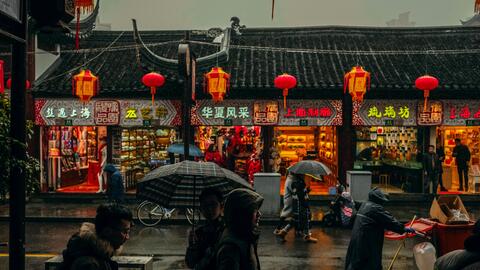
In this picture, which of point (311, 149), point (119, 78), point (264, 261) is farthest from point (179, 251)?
point (311, 149)

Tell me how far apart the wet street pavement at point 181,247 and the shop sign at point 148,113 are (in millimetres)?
4654

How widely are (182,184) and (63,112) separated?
12127 millimetres

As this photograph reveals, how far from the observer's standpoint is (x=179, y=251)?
1075 centimetres

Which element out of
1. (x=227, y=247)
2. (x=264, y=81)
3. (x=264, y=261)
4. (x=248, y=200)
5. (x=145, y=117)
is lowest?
(x=264, y=261)

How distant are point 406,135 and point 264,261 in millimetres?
10171

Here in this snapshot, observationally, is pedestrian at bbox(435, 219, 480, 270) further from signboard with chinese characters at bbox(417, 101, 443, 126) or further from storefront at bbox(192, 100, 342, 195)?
signboard with chinese characters at bbox(417, 101, 443, 126)

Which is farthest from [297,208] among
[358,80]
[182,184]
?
[182,184]

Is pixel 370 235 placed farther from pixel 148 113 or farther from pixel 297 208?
pixel 148 113

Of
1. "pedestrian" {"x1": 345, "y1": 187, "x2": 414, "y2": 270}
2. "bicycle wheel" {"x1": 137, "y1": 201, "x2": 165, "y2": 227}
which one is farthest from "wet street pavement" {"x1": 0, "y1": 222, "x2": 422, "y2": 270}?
"pedestrian" {"x1": 345, "y1": 187, "x2": 414, "y2": 270}

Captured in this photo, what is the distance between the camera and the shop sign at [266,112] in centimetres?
1717

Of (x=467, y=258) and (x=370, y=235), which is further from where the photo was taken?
(x=370, y=235)

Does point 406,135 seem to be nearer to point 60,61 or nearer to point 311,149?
point 311,149

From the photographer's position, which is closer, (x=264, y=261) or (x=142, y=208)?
(x=264, y=261)

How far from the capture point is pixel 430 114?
17000 mm
